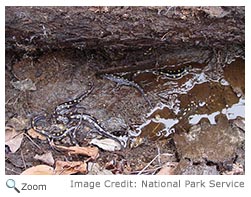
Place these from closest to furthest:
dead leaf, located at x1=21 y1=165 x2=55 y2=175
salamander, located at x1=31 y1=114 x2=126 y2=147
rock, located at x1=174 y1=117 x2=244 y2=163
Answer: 1. dead leaf, located at x1=21 y1=165 x2=55 y2=175
2. rock, located at x1=174 y1=117 x2=244 y2=163
3. salamander, located at x1=31 y1=114 x2=126 y2=147

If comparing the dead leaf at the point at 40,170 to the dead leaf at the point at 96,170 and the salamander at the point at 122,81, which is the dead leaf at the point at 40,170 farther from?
the salamander at the point at 122,81

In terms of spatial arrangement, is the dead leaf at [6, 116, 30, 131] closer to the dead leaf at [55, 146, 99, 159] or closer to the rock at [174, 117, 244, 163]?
the dead leaf at [55, 146, 99, 159]

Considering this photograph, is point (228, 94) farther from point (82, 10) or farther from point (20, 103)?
point (20, 103)

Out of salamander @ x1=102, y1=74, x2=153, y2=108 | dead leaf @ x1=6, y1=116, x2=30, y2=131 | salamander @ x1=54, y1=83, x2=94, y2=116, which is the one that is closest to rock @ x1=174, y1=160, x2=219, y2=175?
salamander @ x1=102, y1=74, x2=153, y2=108

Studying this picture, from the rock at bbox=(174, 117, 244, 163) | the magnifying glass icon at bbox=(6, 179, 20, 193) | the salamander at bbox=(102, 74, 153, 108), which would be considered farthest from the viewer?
the salamander at bbox=(102, 74, 153, 108)

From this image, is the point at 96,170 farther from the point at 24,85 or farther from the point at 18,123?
the point at 24,85

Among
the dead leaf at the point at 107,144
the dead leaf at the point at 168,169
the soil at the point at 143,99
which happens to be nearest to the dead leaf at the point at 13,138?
the soil at the point at 143,99

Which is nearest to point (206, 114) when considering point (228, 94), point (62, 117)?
point (228, 94)

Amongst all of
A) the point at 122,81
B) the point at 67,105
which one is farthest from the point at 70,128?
the point at 122,81
